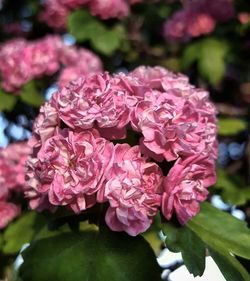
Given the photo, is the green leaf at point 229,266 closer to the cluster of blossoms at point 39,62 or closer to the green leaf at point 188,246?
the green leaf at point 188,246

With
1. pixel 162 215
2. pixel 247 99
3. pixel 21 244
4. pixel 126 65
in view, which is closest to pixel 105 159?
pixel 162 215

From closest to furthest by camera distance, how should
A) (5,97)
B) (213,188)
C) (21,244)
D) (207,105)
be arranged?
(207,105) → (21,244) → (213,188) → (5,97)

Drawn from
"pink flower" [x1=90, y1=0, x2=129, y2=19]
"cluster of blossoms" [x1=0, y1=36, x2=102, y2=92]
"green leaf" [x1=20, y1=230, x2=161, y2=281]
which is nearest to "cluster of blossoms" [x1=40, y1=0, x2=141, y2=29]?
"pink flower" [x1=90, y1=0, x2=129, y2=19]

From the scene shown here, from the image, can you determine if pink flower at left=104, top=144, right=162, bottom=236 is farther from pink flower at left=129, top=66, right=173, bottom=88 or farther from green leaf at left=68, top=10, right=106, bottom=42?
green leaf at left=68, top=10, right=106, bottom=42

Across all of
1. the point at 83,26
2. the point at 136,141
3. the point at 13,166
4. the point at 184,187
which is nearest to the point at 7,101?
the point at 13,166

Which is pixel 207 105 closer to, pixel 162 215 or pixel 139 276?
pixel 162 215
